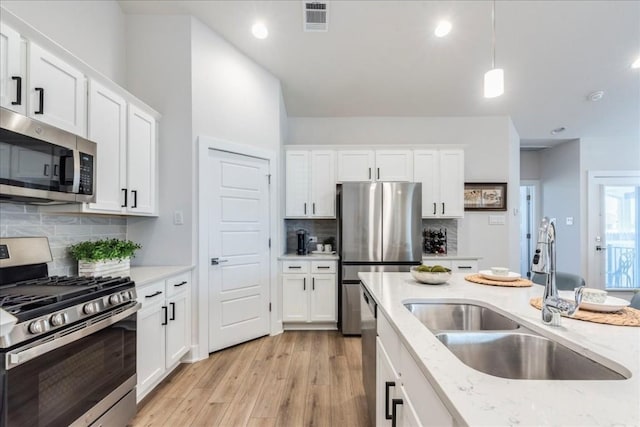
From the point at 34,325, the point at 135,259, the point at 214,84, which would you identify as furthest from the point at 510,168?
the point at 34,325

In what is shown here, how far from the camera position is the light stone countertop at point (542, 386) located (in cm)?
60

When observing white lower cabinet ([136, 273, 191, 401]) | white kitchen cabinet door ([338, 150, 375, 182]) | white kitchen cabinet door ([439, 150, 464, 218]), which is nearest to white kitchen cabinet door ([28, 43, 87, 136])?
white lower cabinet ([136, 273, 191, 401])

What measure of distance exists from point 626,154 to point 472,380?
632 cm

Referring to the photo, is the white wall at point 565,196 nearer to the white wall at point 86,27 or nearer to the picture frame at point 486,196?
the picture frame at point 486,196

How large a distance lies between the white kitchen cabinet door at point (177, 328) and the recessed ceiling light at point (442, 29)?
350 cm

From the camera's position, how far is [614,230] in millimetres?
4902

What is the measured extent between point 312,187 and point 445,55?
2.18 m

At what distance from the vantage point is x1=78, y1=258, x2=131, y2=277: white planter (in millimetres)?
2004

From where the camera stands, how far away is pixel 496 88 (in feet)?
6.23

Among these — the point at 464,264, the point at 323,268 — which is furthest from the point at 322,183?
the point at 464,264

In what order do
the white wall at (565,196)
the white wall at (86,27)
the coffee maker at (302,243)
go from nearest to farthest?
1. the white wall at (86,27)
2. the coffee maker at (302,243)
3. the white wall at (565,196)

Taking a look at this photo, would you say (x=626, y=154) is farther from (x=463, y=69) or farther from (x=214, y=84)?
(x=214, y=84)

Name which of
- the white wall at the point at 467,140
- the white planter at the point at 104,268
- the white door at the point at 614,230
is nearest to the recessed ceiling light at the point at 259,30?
the white wall at the point at 467,140

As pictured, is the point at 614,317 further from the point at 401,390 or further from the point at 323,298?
the point at 323,298
